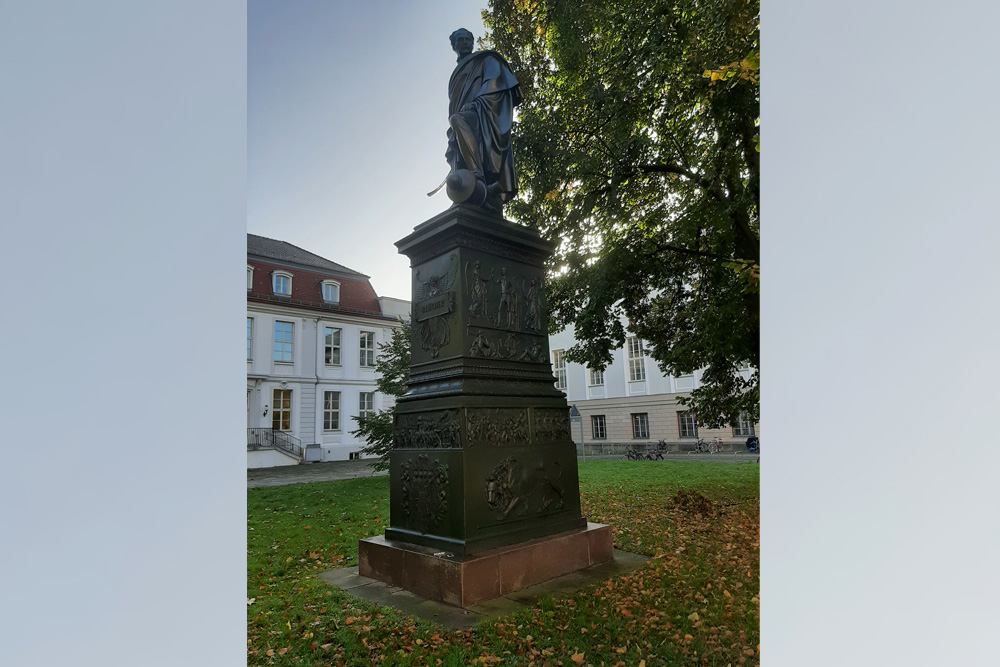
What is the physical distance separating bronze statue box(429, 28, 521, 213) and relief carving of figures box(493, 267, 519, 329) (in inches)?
24.4

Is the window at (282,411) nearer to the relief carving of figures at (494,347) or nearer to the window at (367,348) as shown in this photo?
the window at (367,348)

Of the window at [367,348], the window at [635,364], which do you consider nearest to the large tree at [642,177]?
the window at [367,348]

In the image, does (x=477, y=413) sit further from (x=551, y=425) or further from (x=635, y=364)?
(x=635, y=364)

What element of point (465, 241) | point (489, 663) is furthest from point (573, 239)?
point (489, 663)

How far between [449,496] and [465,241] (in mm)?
1731

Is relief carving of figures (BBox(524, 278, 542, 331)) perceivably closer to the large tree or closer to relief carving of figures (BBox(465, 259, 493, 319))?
relief carving of figures (BBox(465, 259, 493, 319))

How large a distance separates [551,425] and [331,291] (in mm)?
16771

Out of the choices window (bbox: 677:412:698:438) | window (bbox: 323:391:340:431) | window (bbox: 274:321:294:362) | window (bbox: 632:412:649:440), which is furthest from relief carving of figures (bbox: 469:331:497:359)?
window (bbox: 632:412:649:440)

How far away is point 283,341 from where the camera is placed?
1848 cm

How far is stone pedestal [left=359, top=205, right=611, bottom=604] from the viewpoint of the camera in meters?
3.71

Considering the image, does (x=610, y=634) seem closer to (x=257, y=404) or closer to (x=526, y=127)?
(x=526, y=127)

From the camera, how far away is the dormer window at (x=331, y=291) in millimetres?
19656

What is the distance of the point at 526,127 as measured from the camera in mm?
8391
